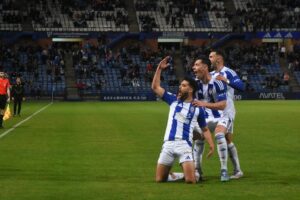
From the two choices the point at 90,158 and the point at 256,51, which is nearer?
the point at 90,158

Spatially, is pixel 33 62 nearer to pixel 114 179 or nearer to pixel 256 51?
pixel 256 51

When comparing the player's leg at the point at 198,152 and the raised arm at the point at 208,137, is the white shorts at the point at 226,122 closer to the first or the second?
the player's leg at the point at 198,152

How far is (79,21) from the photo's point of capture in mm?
70062

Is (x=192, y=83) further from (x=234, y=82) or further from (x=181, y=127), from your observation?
(x=234, y=82)

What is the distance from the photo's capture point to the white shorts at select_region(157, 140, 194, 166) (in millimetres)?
11492

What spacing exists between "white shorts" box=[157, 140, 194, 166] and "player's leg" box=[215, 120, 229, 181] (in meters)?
0.74

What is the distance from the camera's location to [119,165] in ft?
47.0

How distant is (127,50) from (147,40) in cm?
319

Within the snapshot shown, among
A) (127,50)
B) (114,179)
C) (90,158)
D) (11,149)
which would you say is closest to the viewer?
(114,179)

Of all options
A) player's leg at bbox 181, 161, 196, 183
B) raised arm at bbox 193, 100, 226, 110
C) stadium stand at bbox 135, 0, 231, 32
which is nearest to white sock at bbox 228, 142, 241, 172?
raised arm at bbox 193, 100, 226, 110

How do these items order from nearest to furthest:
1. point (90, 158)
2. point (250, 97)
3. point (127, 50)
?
point (90, 158), point (250, 97), point (127, 50)

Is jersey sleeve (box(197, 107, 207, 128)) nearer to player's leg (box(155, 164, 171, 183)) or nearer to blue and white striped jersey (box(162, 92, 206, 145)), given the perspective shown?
blue and white striped jersey (box(162, 92, 206, 145))

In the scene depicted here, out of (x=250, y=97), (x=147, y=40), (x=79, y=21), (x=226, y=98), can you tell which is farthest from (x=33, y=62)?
(x=226, y=98)

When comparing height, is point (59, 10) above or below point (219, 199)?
above
